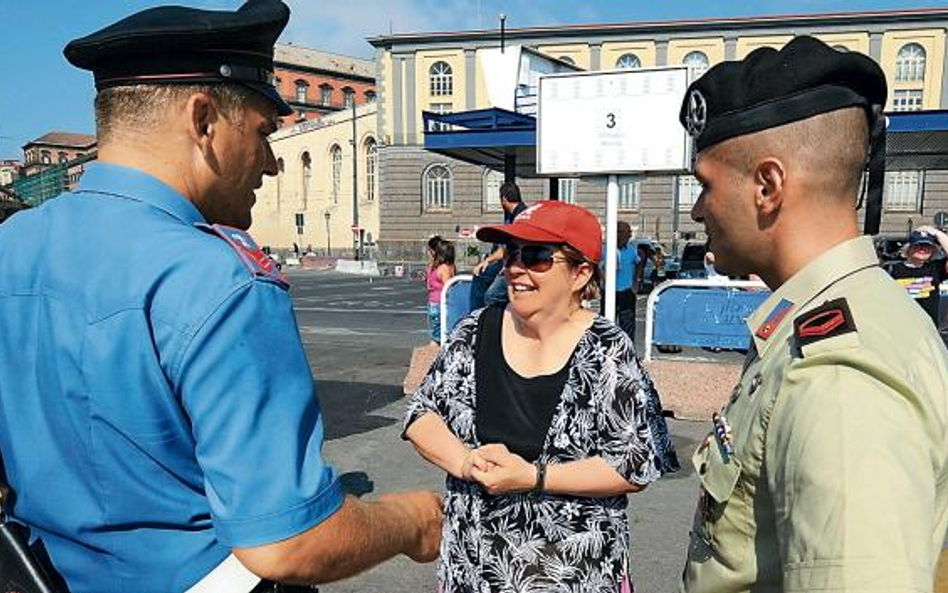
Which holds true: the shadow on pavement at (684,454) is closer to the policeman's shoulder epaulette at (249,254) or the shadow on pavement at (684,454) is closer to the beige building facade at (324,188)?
the policeman's shoulder epaulette at (249,254)

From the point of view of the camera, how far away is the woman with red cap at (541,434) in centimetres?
199

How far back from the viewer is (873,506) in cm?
88

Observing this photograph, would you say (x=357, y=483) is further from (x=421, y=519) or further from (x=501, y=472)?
(x=421, y=519)

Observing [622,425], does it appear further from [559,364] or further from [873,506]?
[873,506]

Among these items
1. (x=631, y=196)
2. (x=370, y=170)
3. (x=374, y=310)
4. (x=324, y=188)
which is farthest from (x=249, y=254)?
(x=324, y=188)

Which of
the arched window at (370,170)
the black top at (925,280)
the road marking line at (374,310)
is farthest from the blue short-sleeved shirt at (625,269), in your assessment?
the arched window at (370,170)

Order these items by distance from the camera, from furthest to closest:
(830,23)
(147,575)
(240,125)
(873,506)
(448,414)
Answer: (830,23) < (448,414) < (240,125) < (147,575) < (873,506)

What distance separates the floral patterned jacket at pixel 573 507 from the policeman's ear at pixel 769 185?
0.94 m

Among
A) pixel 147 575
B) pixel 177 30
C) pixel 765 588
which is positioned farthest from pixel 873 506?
pixel 177 30

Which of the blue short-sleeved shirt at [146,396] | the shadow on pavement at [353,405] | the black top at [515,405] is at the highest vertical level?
the blue short-sleeved shirt at [146,396]

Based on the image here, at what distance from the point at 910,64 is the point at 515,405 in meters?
47.3

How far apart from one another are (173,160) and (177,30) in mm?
233

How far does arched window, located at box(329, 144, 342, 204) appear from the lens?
55.1 m

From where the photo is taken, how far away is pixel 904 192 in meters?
37.5
